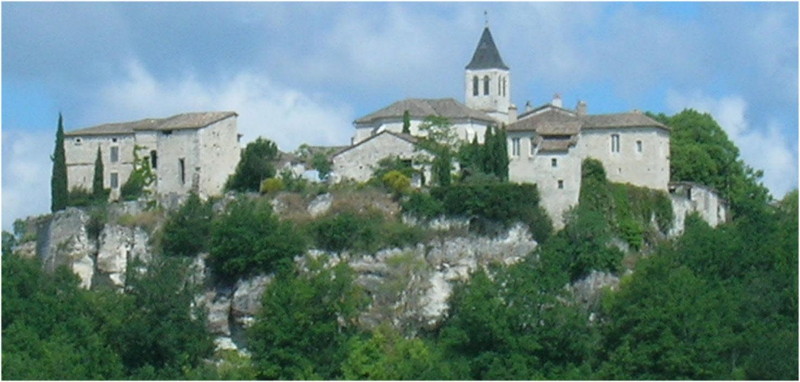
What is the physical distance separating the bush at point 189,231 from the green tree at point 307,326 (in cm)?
328

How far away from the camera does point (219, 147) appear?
7725cm

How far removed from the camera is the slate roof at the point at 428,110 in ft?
262

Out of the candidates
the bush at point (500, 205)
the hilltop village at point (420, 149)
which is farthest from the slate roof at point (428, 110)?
the bush at point (500, 205)

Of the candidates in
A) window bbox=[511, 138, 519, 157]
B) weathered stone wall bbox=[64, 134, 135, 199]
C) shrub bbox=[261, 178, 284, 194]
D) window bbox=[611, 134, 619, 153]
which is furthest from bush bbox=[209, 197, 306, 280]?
window bbox=[611, 134, 619, 153]

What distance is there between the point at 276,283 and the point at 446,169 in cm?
602

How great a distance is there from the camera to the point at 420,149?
7581 cm

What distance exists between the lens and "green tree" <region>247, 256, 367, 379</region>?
228 ft

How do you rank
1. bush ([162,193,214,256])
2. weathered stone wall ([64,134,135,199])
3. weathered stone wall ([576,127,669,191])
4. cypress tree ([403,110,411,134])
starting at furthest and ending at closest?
weathered stone wall ([64,134,135,199])
cypress tree ([403,110,411,134])
weathered stone wall ([576,127,669,191])
bush ([162,193,214,256])

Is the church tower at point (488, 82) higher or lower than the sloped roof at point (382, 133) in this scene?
higher

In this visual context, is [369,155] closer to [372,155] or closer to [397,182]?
[372,155]

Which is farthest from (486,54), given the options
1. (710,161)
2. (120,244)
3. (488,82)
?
(120,244)

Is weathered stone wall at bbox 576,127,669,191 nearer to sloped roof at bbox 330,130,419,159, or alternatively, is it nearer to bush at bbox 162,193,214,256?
sloped roof at bbox 330,130,419,159

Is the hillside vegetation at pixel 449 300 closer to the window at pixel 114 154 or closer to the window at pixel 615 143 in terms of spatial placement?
the window at pixel 615 143

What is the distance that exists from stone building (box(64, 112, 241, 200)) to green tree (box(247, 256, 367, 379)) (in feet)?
22.3
